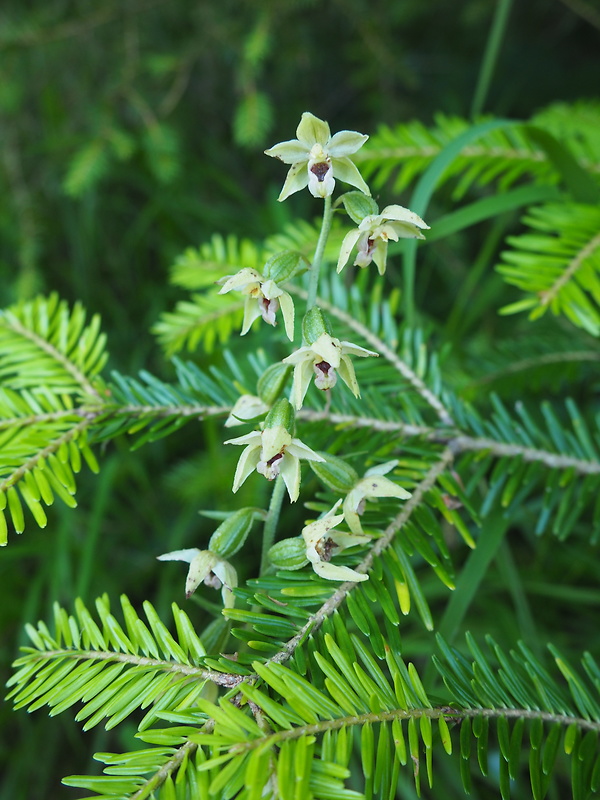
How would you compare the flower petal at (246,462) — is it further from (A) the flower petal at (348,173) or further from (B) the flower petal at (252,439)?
(A) the flower petal at (348,173)

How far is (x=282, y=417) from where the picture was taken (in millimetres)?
697

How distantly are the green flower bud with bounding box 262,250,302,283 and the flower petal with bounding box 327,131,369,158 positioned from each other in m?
0.13

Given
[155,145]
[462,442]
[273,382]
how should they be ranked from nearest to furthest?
[273,382]
[462,442]
[155,145]

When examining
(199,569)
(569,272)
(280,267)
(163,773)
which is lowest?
(163,773)

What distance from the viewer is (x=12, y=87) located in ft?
6.15

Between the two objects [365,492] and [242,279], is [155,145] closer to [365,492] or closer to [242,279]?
[242,279]

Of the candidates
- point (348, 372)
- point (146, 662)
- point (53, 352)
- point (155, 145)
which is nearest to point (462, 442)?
point (348, 372)

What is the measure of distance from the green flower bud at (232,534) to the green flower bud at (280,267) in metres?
0.30

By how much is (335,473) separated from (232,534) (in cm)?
15

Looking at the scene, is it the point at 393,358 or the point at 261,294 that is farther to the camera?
the point at 393,358

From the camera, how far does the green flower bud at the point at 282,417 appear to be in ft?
2.28

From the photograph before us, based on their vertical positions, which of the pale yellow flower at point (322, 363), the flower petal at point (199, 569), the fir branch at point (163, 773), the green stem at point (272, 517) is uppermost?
the pale yellow flower at point (322, 363)

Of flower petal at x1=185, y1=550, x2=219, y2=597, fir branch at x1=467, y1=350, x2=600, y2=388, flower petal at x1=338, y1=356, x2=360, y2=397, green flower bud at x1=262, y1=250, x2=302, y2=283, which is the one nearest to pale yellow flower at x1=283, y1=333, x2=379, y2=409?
flower petal at x1=338, y1=356, x2=360, y2=397

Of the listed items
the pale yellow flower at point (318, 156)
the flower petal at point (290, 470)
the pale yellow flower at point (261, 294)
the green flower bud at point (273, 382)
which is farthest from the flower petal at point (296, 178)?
the flower petal at point (290, 470)
